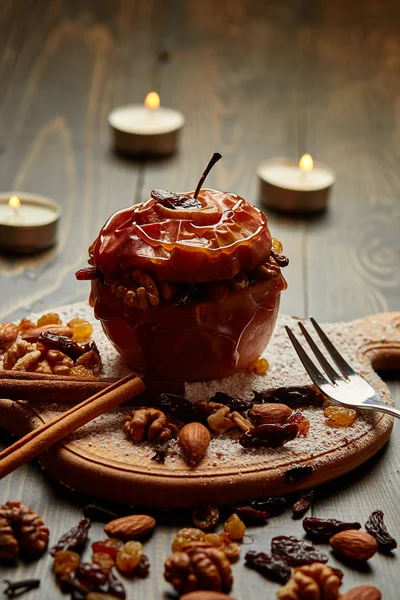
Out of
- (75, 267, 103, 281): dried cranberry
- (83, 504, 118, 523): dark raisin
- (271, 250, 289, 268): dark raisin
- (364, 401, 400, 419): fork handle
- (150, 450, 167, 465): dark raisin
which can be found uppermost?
(271, 250, 289, 268): dark raisin

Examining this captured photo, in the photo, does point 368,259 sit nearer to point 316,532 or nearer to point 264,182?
point 264,182

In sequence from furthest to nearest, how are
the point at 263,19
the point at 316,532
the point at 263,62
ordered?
the point at 263,19 → the point at 263,62 → the point at 316,532

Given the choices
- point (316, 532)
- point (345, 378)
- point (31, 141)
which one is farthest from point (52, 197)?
point (316, 532)

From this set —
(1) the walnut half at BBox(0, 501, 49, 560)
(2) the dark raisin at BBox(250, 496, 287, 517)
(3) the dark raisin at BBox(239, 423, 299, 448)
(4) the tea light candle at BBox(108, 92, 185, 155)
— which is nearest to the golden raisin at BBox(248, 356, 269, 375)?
(3) the dark raisin at BBox(239, 423, 299, 448)

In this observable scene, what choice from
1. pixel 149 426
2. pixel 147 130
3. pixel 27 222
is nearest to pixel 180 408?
pixel 149 426

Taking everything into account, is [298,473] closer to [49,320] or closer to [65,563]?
[65,563]

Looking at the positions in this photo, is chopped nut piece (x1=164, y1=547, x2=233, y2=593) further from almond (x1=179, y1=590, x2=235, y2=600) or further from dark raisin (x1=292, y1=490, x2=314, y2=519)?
dark raisin (x1=292, y1=490, x2=314, y2=519)

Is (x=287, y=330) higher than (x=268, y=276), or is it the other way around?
(x=268, y=276)
